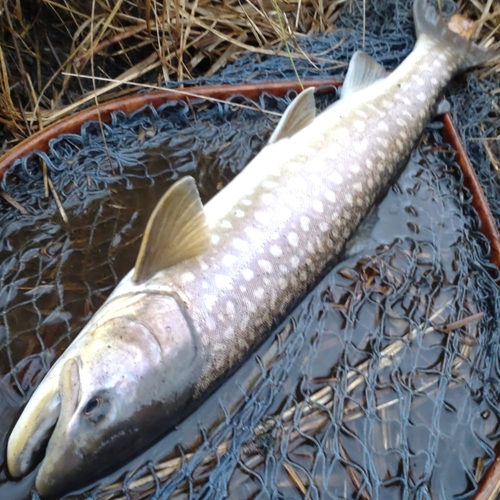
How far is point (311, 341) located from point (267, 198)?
→ 585 mm

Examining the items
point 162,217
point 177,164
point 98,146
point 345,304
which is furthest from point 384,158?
point 98,146

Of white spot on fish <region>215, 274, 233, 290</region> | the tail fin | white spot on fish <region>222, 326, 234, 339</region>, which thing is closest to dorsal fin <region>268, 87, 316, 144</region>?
white spot on fish <region>215, 274, 233, 290</region>

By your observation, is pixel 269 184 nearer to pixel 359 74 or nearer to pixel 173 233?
pixel 173 233

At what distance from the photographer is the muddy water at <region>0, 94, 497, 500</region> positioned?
60.4 inches

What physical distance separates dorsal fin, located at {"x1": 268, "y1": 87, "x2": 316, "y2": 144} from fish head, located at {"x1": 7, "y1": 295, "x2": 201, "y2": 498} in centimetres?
96

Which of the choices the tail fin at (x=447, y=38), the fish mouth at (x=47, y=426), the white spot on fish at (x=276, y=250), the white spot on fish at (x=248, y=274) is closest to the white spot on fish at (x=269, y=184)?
the white spot on fish at (x=276, y=250)

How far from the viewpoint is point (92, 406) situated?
1.21m

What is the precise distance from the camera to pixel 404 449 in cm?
161

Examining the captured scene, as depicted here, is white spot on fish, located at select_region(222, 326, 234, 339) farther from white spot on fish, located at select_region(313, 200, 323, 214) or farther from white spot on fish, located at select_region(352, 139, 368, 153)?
white spot on fish, located at select_region(352, 139, 368, 153)

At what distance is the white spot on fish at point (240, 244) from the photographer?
1562 millimetres

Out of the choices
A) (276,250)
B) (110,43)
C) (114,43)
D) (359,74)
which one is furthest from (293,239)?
(114,43)

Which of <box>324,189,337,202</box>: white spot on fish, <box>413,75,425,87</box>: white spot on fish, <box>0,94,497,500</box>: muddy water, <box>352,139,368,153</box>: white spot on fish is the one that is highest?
<box>413,75,425,87</box>: white spot on fish

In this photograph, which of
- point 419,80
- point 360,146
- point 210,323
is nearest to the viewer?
point 210,323

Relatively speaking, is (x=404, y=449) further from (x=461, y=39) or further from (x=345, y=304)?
(x=461, y=39)
